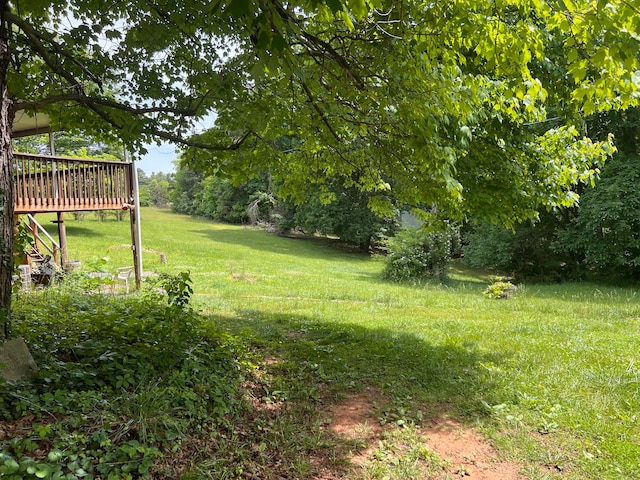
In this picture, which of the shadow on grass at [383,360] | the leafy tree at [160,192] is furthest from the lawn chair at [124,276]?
the leafy tree at [160,192]

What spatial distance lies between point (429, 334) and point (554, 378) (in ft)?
7.59

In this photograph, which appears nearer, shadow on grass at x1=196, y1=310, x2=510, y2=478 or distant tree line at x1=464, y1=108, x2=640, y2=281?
shadow on grass at x1=196, y1=310, x2=510, y2=478

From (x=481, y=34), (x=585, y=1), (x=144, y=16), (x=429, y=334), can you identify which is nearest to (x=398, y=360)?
(x=429, y=334)

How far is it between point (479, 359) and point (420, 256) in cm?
1099

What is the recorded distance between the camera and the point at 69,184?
1036cm

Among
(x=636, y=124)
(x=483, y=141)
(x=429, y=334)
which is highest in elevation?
(x=636, y=124)

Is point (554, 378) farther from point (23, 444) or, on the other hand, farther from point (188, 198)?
point (188, 198)

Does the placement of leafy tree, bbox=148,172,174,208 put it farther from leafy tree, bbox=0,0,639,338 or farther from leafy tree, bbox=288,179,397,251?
leafy tree, bbox=0,0,639,338

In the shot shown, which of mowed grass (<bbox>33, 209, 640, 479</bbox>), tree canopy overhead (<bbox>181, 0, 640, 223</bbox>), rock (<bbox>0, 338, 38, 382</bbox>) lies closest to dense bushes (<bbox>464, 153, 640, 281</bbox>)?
mowed grass (<bbox>33, 209, 640, 479</bbox>)

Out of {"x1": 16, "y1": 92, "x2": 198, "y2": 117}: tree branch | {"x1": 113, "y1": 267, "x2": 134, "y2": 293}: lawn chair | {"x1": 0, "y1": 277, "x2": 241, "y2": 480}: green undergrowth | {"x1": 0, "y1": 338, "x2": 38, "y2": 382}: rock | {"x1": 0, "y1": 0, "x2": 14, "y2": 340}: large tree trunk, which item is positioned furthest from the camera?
{"x1": 113, "y1": 267, "x2": 134, "y2": 293}: lawn chair

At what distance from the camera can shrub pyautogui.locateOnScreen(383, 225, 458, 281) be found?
53.5 feet

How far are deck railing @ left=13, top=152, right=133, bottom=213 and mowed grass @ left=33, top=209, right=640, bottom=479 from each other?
3.55 meters

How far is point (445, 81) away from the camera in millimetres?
3824

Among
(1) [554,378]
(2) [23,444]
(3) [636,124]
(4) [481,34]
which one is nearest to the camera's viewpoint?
(2) [23,444]
